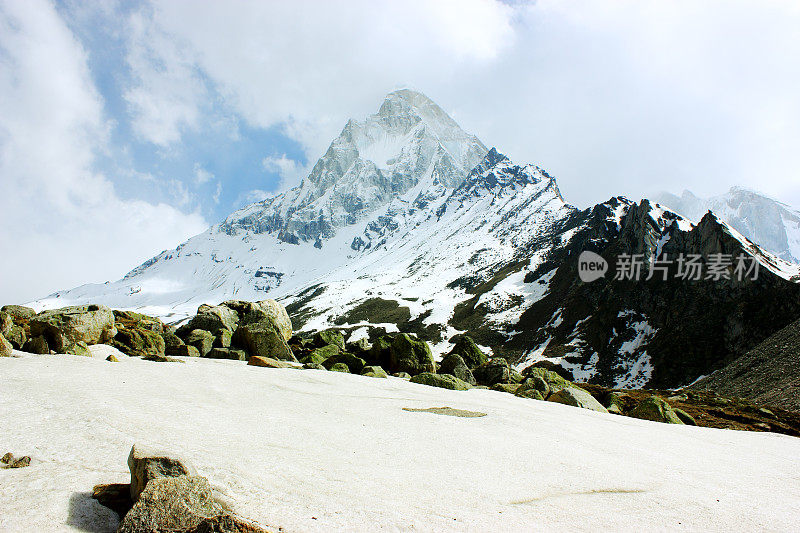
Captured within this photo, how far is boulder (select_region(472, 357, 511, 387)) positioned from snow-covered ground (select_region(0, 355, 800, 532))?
10266 mm

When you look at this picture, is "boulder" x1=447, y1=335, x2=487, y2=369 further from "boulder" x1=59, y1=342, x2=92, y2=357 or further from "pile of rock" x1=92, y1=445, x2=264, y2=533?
"pile of rock" x1=92, y1=445, x2=264, y2=533

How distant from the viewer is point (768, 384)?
1021 inches

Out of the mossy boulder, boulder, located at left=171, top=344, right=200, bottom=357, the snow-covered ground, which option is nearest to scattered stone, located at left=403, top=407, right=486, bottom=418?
the snow-covered ground

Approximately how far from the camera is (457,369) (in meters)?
18.8

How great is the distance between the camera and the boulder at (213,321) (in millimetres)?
20766

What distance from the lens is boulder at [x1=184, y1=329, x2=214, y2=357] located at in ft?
58.0

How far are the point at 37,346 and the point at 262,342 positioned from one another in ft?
26.5

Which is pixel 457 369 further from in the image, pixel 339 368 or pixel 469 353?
pixel 469 353

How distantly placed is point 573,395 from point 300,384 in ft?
30.8

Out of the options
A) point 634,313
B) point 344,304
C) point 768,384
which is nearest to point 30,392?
point 768,384

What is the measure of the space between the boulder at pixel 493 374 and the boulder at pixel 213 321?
1340 cm

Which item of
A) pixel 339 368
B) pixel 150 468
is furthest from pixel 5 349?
pixel 150 468

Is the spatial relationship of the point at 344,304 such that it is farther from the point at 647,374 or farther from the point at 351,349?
the point at 351,349

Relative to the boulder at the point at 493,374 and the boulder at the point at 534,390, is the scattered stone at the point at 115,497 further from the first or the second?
the boulder at the point at 493,374
